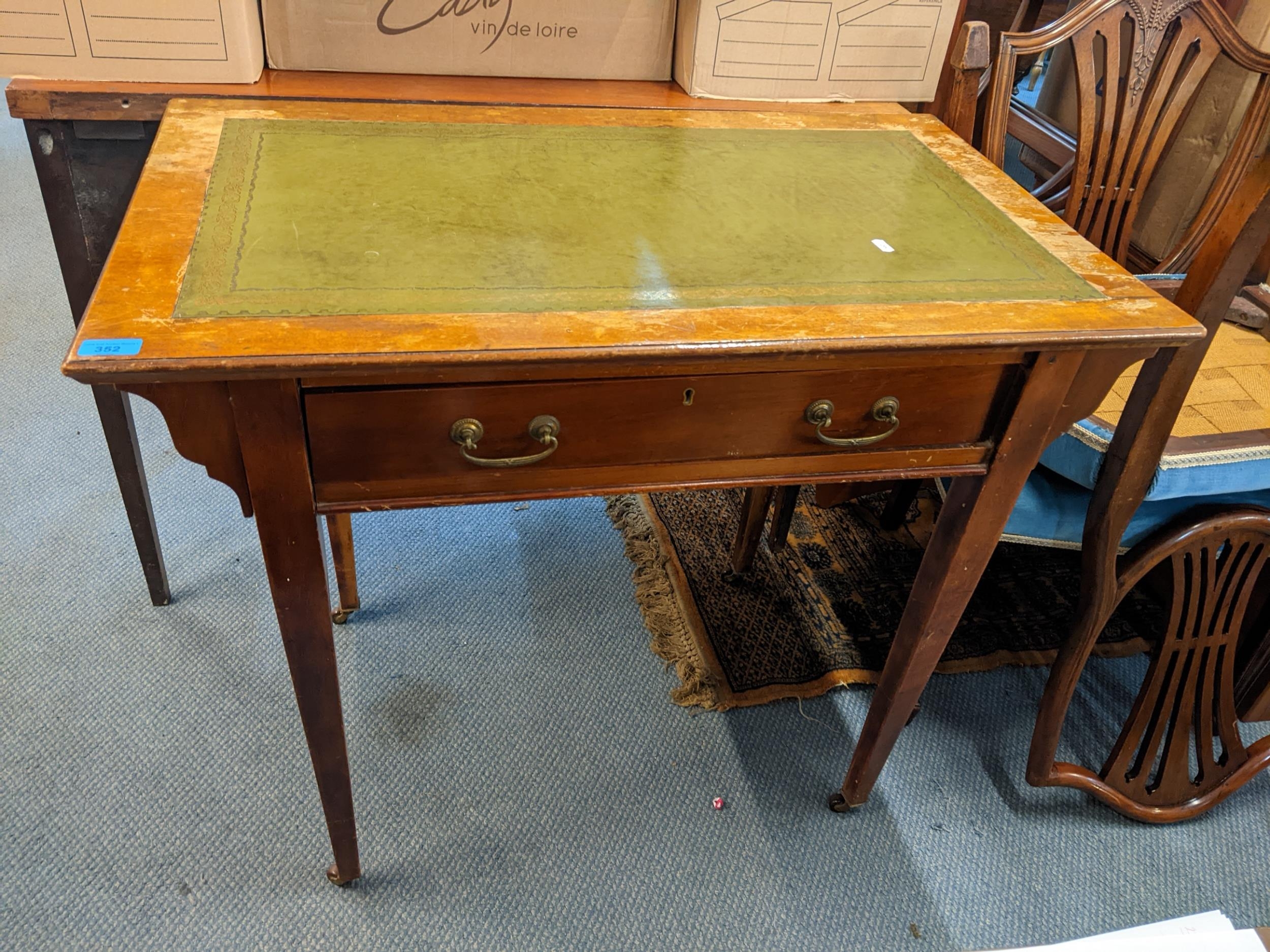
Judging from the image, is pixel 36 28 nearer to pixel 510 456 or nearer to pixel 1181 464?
pixel 510 456

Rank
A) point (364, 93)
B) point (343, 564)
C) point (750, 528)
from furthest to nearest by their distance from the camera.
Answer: point (750, 528) < point (343, 564) < point (364, 93)

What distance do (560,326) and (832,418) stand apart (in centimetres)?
29

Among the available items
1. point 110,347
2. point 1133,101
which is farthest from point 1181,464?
point 110,347

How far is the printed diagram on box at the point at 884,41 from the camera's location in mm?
1303

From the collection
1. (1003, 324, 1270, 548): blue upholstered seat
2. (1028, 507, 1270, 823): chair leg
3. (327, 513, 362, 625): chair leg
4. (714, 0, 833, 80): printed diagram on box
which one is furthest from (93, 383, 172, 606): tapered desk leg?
(1028, 507, 1270, 823): chair leg

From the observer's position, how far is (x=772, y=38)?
1.30 metres

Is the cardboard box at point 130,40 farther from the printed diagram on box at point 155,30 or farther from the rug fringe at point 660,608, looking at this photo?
the rug fringe at point 660,608

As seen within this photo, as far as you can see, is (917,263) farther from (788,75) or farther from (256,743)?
(256,743)

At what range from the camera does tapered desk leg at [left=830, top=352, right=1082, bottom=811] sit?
943 mm

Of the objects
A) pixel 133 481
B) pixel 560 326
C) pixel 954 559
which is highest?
pixel 560 326

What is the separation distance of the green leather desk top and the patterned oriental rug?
0.72 meters

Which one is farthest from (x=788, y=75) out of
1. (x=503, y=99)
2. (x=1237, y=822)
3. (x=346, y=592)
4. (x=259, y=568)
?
(x=1237, y=822)

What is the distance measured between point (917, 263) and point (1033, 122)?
1476mm

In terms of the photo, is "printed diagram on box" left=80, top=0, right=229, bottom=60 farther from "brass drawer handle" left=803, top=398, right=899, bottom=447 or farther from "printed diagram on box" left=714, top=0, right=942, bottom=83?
"brass drawer handle" left=803, top=398, right=899, bottom=447
